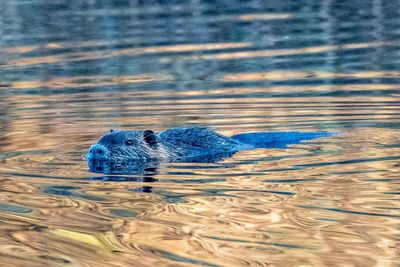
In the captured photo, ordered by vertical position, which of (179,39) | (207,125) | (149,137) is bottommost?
(207,125)

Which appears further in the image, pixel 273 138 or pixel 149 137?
pixel 273 138

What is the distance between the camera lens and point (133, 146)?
8023mm

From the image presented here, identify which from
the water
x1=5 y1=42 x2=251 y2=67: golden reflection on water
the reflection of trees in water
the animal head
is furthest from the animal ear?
x1=5 y1=42 x2=251 y2=67: golden reflection on water

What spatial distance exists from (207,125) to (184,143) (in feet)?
3.42

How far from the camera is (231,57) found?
13.7 m

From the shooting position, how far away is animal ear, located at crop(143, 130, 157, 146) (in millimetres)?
8008

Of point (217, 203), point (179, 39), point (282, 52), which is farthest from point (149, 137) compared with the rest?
point (179, 39)

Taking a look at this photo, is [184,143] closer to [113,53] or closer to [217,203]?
[217,203]

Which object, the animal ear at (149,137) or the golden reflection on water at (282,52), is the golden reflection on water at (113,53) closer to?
the golden reflection on water at (282,52)

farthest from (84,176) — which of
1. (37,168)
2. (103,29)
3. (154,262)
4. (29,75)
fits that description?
(103,29)

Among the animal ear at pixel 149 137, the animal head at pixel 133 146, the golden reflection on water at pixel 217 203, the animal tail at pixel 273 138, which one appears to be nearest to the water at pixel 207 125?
the golden reflection on water at pixel 217 203

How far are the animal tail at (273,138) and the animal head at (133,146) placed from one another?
0.62 metres

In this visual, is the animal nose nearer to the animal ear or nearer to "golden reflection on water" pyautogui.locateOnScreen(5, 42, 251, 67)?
the animal ear

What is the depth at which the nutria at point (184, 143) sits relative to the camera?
26.1 ft
